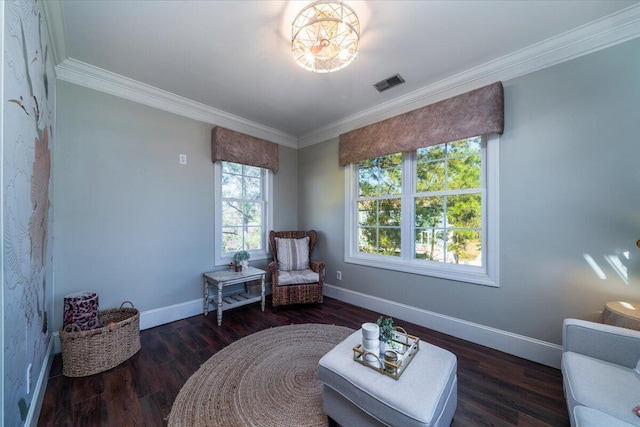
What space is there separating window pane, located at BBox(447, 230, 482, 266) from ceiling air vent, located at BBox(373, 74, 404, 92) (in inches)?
66.6

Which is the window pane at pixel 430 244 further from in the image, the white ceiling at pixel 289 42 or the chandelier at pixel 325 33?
the chandelier at pixel 325 33

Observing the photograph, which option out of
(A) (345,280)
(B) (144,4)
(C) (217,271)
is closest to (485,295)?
(A) (345,280)

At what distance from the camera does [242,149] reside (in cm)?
332

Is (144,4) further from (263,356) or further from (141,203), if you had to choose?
(263,356)

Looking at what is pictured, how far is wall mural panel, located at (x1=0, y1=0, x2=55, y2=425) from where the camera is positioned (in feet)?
3.31

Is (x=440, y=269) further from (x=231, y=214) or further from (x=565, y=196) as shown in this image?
(x=231, y=214)

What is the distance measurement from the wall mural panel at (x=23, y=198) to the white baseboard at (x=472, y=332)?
2910 millimetres

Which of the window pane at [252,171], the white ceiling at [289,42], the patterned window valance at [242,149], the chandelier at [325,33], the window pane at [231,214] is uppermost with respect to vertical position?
the white ceiling at [289,42]

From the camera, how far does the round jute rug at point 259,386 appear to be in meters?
1.47

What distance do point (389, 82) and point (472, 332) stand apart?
267 cm

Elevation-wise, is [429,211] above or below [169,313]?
above

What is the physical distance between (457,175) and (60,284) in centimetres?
396

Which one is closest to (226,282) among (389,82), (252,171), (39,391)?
(39,391)

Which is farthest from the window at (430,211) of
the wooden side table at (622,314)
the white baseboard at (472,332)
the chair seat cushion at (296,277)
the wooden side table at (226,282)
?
the wooden side table at (226,282)
